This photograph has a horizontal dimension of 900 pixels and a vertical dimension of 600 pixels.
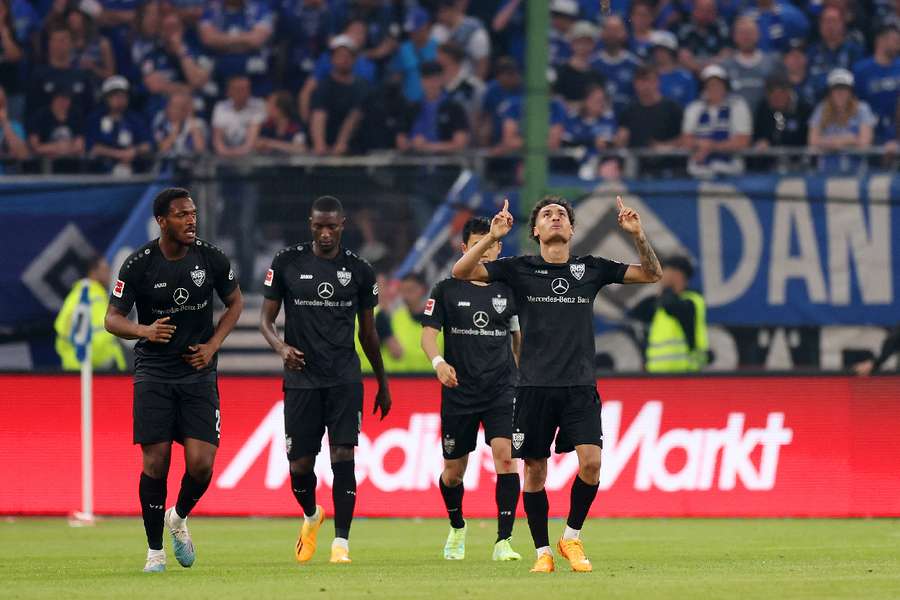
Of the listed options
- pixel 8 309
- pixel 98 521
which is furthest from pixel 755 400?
pixel 8 309

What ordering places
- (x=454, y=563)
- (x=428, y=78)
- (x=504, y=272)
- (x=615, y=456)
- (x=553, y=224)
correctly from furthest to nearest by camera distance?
(x=428, y=78) → (x=615, y=456) → (x=454, y=563) → (x=504, y=272) → (x=553, y=224)

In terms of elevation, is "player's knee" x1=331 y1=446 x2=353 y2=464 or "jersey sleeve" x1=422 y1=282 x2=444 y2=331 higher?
"jersey sleeve" x1=422 y1=282 x2=444 y2=331

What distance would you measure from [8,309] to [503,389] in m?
7.18

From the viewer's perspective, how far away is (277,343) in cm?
1165

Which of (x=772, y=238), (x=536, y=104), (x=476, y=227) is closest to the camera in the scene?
(x=476, y=227)

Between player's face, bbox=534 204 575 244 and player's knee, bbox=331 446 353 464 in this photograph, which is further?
player's knee, bbox=331 446 353 464

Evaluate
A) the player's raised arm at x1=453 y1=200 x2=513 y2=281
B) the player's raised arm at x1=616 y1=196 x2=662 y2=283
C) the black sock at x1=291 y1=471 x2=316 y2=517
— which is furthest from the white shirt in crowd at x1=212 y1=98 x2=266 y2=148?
the player's raised arm at x1=616 y1=196 x2=662 y2=283

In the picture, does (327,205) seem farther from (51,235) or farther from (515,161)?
(51,235)

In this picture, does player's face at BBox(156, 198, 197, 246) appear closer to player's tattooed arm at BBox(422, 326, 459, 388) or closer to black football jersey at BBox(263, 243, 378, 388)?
black football jersey at BBox(263, 243, 378, 388)

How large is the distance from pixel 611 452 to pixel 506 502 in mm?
4529

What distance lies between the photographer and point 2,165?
747 inches

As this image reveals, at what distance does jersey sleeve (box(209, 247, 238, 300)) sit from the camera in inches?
423

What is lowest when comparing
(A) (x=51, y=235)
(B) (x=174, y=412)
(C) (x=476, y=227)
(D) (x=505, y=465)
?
(D) (x=505, y=465)

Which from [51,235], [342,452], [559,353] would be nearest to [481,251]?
[559,353]
